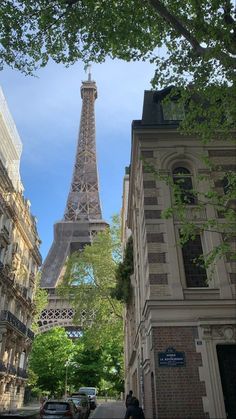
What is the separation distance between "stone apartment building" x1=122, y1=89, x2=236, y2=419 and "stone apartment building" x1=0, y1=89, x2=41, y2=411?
1699 centimetres

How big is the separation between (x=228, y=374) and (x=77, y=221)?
2730 inches

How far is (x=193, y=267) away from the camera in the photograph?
585 inches

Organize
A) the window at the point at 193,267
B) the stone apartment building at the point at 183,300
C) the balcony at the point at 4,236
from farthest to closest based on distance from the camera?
the balcony at the point at 4,236 < the window at the point at 193,267 < the stone apartment building at the point at 183,300

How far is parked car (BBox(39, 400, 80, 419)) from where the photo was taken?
15.5m

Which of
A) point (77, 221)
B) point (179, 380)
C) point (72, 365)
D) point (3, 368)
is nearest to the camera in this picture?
point (179, 380)

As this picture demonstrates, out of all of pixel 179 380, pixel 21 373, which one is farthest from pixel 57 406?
pixel 21 373

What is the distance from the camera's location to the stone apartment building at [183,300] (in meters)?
12.3

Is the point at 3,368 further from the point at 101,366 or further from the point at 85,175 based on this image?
the point at 85,175

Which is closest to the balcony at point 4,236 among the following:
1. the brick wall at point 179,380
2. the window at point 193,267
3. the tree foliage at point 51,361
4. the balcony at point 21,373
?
the balcony at point 21,373

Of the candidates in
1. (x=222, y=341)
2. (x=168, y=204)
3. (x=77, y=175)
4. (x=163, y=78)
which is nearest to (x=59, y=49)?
(x=163, y=78)

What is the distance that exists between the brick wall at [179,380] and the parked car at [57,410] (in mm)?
5508

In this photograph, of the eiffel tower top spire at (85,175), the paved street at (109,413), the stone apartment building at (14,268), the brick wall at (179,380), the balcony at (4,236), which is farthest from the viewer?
the eiffel tower top spire at (85,175)

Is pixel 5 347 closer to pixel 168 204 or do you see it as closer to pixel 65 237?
pixel 168 204

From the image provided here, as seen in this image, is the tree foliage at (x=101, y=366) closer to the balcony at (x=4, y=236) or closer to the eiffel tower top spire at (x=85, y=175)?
the balcony at (x=4, y=236)
